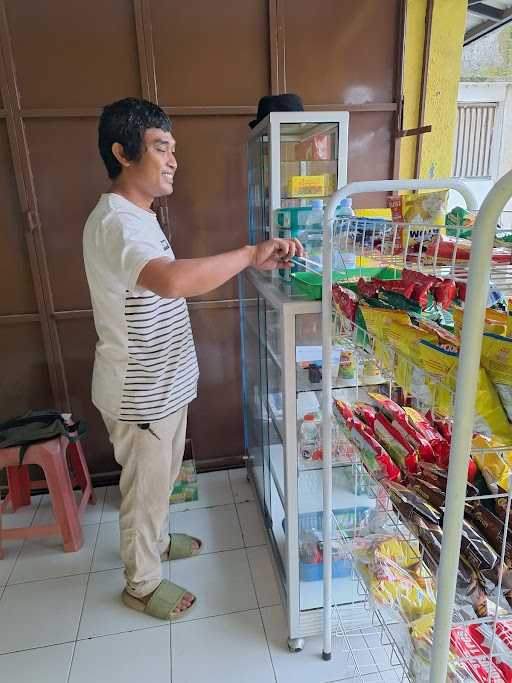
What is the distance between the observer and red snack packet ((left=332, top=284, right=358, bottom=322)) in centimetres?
107

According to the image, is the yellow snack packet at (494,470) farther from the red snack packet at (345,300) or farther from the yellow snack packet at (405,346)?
the red snack packet at (345,300)

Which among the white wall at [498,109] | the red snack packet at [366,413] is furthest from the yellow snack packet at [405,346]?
the white wall at [498,109]

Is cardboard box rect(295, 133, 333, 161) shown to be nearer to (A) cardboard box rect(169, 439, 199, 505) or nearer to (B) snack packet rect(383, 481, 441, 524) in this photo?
(B) snack packet rect(383, 481, 441, 524)

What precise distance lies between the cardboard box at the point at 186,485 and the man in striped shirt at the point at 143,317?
19.2 inches

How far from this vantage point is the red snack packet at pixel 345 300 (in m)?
1.07

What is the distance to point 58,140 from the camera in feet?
6.48

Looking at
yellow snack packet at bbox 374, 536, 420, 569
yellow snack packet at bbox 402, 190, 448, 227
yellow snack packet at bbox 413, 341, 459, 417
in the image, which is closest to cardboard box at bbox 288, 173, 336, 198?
yellow snack packet at bbox 402, 190, 448, 227

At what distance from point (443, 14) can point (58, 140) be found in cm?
192

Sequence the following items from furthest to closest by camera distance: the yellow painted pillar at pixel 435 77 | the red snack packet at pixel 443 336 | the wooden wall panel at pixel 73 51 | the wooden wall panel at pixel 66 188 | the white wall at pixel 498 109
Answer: the white wall at pixel 498 109 < the yellow painted pillar at pixel 435 77 < the wooden wall panel at pixel 66 188 < the wooden wall panel at pixel 73 51 < the red snack packet at pixel 443 336

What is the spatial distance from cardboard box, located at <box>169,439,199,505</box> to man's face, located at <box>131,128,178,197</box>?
138 centimetres

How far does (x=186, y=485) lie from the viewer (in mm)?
2277

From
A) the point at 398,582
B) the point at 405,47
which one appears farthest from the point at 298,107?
the point at 398,582

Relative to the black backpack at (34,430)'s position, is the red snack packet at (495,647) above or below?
above

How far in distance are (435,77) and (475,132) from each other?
3.43 feet
